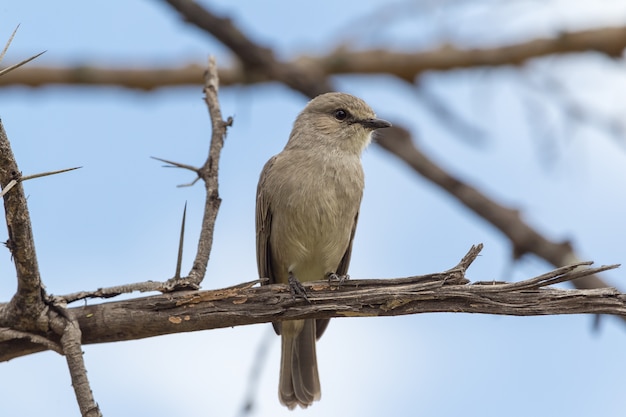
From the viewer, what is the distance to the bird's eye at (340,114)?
6.59m

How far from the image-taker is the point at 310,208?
5.86 metres

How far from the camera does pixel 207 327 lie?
4.33 meters

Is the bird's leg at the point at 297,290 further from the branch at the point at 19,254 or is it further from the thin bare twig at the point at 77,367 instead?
the branch at the point at 19,254

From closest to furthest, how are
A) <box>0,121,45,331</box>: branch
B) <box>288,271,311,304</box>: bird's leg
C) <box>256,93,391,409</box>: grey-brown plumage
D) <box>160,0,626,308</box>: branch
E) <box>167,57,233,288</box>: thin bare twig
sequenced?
<box>0,121,45,331</box>: branch, <box>288,271,311,304</box>: bird's leg, <box>167,57,233,288</box>: thin bare twig, <box>256,93,391,409</box>: grey-brown plumage, <box>160,0,626,308</box>: branch

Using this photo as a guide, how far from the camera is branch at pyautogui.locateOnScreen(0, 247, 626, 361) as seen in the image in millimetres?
3895

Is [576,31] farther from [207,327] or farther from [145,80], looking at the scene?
[207,327]

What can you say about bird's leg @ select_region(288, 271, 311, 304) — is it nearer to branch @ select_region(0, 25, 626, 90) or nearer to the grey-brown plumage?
the grey-brown plumage

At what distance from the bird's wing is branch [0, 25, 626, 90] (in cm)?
124

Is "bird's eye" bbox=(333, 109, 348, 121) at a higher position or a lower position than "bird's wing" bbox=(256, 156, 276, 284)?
higher

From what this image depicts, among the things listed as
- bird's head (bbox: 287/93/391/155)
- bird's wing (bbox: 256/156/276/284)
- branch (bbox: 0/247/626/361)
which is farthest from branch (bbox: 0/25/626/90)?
branch (bbox: 0/247/626/361)

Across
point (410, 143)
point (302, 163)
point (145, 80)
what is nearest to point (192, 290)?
point (302, 163)

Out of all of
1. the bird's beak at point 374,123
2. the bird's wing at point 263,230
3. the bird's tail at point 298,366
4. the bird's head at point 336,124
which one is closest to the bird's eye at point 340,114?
the bird's head at point 336,124

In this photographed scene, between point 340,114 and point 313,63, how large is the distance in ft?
5.89

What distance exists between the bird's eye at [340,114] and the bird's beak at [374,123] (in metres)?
0.14
